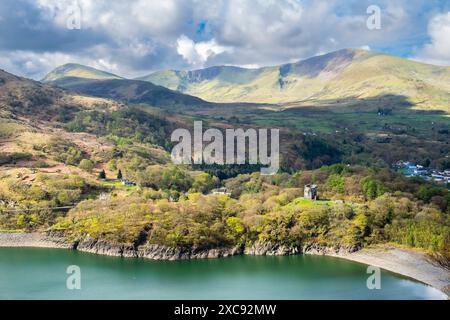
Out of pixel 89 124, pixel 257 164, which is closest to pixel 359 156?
pixel 257 164

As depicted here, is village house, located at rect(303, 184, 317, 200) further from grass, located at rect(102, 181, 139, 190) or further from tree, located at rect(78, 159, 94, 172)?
tree, located at rect(78, 159, 94, 172)

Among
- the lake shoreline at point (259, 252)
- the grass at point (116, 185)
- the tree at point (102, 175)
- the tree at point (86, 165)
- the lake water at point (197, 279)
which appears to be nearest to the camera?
the lake water at point (197, 279)

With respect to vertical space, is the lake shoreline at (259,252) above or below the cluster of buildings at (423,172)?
below

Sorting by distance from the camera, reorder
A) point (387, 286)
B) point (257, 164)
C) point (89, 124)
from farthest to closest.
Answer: point (89, 124) < point (257, 164) < point (387, 286)

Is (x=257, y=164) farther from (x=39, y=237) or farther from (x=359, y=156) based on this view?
(x=39, y=237)

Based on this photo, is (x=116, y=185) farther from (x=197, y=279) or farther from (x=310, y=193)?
(x=197, y=279)

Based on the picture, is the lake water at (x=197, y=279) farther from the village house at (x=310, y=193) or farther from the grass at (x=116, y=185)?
the grass at (x=116, y=185)

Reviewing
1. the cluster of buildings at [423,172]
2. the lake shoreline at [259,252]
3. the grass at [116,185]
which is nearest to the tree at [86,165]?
the grass at [116,185]

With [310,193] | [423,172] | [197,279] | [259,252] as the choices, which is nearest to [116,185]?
[310,193]
